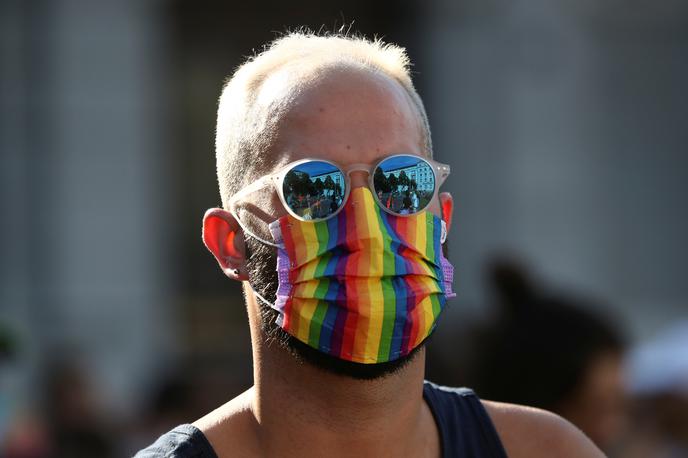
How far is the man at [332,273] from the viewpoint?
2.72m

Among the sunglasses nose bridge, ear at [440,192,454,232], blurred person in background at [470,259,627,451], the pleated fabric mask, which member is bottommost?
blurred person in background at [470,259,627,451]

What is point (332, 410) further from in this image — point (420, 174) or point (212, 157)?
point (212, 157)

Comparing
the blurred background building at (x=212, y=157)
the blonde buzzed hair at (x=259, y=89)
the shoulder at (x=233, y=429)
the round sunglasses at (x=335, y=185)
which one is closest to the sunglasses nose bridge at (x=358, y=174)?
the round sunglasses at (x=335, y=185)

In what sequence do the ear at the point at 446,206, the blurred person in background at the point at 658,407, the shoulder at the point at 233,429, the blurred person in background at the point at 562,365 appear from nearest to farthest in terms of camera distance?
the shoulder at the point at 233,429 → the ear at the point at 446,206 → the blurred person in background at the point at 562,365 → the blurred person in background at the point at 658,407

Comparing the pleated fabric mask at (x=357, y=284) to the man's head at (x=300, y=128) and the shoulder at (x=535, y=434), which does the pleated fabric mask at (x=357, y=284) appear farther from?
the shoulder at (x=535, y=434)

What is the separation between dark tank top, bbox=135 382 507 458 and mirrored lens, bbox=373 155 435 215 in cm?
50

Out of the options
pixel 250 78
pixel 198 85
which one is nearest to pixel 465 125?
pixel 198 85

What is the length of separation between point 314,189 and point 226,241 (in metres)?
0.34

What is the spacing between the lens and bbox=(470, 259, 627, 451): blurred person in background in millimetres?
4402

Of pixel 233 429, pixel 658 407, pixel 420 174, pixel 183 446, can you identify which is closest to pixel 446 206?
pixel 420 174

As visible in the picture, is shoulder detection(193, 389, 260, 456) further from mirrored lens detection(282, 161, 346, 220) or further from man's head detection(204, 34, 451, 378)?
mirrored lens detection(282, 161, 346, 220)

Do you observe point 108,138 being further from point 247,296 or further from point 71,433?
point 247,296

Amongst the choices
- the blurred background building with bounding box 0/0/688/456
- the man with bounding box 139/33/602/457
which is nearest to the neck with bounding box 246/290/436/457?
the man with bounding box 139/33/602/457

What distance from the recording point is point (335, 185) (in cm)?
275
